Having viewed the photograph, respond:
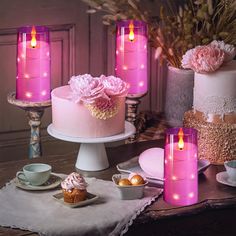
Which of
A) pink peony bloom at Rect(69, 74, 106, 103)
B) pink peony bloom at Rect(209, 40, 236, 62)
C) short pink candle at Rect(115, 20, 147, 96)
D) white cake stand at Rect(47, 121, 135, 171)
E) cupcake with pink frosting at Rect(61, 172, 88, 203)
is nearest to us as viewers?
cupcake with pink frosting at Rect(61, 172, 88, 203)

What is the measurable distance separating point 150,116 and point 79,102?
84cm

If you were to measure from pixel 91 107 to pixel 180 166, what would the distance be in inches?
10.6

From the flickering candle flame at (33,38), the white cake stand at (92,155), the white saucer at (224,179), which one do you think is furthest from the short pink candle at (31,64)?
the white saucer at (224,179)

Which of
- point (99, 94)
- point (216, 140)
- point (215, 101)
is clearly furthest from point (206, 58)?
point (99, 94)

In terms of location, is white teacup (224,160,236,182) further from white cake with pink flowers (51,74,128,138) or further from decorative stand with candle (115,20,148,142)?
decorative stand with candle (115,20,148,142)

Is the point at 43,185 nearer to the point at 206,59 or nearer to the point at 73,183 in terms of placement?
the point at 73,183

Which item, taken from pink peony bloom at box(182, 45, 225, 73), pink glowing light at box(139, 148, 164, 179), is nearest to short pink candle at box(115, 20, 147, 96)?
pink peony bloom at box(182, 45, 225, 73)

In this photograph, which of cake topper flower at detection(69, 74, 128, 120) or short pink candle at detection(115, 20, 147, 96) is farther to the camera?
short pink candle at detection(115, 20, 147, 96)

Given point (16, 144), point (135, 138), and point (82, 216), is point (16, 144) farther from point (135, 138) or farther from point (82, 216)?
point (82, 216)

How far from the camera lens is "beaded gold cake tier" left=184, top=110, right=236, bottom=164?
195cm

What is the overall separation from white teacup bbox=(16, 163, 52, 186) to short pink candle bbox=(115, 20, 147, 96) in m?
0.45

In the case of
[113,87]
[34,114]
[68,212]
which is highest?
[113,87]

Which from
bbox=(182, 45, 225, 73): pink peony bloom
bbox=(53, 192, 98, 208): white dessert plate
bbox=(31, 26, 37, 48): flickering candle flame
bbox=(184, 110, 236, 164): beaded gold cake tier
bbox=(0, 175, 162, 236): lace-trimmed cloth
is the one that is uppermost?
bbox=(31, 26, 37, 48): flickering candle flame

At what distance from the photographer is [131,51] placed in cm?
209
